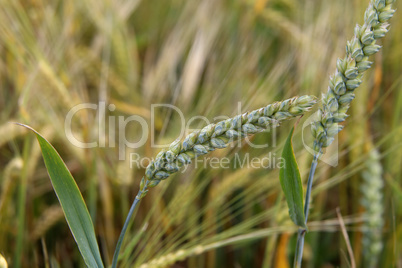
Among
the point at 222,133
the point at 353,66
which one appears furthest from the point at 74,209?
the point at 353,66

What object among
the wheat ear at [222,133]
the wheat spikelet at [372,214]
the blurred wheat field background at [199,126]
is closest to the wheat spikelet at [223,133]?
the wheat ear at [222,133]

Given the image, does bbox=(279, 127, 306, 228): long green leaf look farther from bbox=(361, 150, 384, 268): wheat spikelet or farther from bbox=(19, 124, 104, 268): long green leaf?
bbox=(361, 150, 384, 268): wheat spikelet

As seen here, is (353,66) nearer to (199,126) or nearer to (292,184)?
(292,184)

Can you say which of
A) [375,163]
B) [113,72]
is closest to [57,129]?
[113,72]

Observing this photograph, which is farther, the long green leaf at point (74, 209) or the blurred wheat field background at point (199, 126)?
the blurred wheat field background at point (199, 126)

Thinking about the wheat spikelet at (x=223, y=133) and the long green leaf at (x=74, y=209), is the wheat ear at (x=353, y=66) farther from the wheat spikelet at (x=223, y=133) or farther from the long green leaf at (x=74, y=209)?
the long green leaf at (x=74, y=209)

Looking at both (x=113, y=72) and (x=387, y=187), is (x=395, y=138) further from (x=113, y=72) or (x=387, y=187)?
(x=113, y=72)

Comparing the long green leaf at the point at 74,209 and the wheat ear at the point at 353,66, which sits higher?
the wheat ear at the point at 353,66
